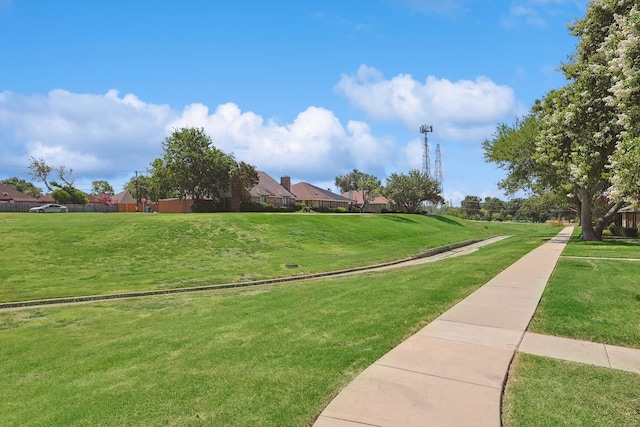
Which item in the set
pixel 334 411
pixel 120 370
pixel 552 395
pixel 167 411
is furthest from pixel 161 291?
pixel 552 395

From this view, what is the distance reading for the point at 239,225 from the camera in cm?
3083

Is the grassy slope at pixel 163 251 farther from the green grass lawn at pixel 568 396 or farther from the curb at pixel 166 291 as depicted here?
the green grass lawn at pixel 568 396

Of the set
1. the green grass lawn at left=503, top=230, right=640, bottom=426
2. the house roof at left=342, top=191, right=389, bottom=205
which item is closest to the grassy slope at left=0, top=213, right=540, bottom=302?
the green grass lawn at left=503, top=230, right=640, bottom=426

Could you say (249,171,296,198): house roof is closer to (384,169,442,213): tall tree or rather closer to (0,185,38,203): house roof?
(384,169,442,213): tall tree

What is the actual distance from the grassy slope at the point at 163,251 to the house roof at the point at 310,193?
41875 millimetres

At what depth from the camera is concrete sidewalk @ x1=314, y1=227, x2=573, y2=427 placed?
12.6ft

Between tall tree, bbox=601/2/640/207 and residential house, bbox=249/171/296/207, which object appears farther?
residential house, bbox=249/171/296/207

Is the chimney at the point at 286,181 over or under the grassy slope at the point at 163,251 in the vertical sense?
over

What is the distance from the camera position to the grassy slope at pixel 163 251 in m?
16.7

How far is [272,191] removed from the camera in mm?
66312

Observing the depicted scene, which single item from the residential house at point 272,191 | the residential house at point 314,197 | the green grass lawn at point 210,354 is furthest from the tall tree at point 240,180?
the green grass lawn at point 210,354

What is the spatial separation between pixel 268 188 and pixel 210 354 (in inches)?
2403

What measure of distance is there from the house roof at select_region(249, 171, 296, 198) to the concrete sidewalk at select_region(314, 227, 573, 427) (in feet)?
185

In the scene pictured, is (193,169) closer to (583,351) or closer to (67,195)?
(67,195)
